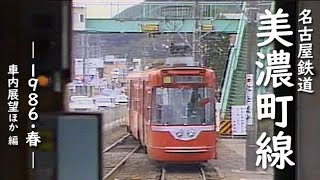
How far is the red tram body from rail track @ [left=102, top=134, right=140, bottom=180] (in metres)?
0.03

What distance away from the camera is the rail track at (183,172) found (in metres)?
1.71

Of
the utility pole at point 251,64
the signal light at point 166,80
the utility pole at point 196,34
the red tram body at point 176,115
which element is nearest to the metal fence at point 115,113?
the red tram body at point 176,115

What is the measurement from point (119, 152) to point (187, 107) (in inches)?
11.0

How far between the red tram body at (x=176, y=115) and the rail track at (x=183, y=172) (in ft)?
0.07

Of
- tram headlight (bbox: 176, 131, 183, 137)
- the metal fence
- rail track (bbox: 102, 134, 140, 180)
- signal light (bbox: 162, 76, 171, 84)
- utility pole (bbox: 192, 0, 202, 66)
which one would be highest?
utility pole (bbox: 192, 0, 202, 66)

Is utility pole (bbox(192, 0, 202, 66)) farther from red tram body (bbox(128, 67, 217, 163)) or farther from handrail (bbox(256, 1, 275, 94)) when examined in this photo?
handrail (bbox(256, 1, 275, 94))

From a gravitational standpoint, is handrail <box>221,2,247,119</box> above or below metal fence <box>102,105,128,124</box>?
above

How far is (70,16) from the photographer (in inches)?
68.7

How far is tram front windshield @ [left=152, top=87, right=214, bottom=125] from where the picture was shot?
1725 mm

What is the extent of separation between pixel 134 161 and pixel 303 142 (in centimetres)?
57

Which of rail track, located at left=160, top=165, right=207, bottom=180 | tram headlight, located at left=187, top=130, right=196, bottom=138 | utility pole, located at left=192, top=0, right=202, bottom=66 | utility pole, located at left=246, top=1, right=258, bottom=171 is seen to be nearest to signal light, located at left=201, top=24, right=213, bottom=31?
utility pole, located at left=192, top=0, right=202, bottom=66

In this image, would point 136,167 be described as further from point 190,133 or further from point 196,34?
point 196,34

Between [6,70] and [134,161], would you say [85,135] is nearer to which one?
[134,161]

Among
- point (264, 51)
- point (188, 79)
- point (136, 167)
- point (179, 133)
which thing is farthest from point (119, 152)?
point (264, 51)
